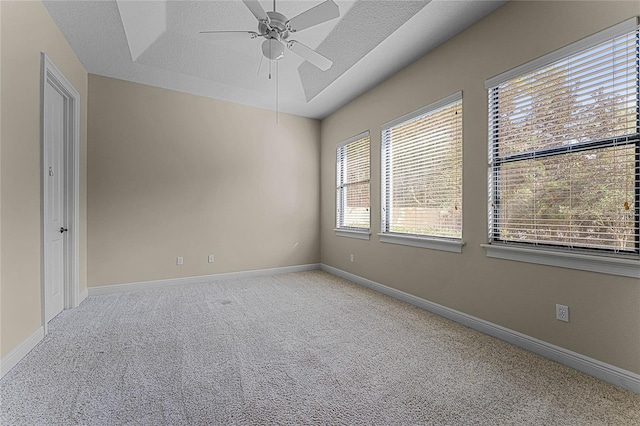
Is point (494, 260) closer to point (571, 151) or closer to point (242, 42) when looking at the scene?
point (571, 151)

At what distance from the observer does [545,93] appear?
Result: 2.25 m

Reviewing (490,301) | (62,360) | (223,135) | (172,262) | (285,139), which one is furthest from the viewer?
(285,139)

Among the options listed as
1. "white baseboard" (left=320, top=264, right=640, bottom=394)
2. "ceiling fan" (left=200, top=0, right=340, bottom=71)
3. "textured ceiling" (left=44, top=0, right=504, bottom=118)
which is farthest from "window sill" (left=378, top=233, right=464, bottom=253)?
"ceiling fan" (left=200, top=0, right=340, bottom=71)

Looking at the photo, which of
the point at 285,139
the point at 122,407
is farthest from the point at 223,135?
the point at 122,407

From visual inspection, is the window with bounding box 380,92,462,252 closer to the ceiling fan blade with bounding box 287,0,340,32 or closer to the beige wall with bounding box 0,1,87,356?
the ceiling fan blade with bounding box 287,0,340,32

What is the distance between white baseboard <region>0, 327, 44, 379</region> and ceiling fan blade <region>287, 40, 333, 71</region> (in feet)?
10.1

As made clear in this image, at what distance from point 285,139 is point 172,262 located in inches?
108

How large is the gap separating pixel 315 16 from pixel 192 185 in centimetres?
320

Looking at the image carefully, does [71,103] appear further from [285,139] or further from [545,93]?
[545,93]

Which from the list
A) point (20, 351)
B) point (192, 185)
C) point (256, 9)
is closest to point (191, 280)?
point (192, 185)

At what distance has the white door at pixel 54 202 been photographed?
2.86 meters

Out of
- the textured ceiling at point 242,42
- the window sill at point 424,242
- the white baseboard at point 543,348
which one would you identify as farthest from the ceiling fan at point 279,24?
the white baseboard at point 543,348

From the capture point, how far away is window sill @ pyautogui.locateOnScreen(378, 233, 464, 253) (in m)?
2.92

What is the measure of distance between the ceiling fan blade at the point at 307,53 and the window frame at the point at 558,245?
1491 mm
